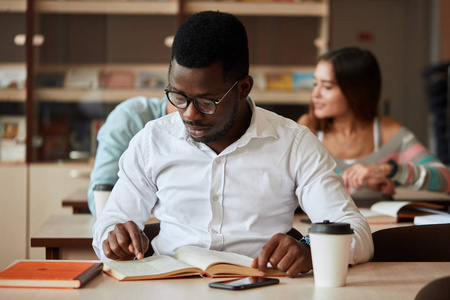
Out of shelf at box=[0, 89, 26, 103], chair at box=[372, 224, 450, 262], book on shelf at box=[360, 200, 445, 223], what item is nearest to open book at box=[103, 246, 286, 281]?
chair at box=[372, 224, 450, 262]

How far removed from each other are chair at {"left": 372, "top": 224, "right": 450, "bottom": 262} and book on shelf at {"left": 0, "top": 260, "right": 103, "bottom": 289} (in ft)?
2.58

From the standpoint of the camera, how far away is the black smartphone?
3.75 feet

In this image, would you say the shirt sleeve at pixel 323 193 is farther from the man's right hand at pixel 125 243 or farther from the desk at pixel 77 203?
the desk at pixel 77 203

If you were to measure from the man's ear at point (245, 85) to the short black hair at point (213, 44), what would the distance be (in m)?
0.01

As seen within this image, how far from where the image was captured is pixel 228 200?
151cm

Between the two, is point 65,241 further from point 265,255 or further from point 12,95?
point 12,95

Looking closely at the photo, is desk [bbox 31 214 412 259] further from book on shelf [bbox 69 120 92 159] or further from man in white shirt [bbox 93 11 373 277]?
book on shelf [bbox 69 120 92 159]

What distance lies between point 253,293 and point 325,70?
188 centimetres

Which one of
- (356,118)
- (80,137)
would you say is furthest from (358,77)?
(80,137)

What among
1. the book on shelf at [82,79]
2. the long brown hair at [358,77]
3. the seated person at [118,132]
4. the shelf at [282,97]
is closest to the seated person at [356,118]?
the long brown hair at [358,77]

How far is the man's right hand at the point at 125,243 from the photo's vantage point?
1.31 meters

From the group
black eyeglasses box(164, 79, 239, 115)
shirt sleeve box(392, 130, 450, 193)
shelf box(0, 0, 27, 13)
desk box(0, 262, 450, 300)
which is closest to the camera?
desk box(0, 262, 450, 300)

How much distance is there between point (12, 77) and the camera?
4195 mm

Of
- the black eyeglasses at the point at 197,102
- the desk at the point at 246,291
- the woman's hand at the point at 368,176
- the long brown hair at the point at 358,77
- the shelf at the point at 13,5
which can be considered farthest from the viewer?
the shelf at the point at 13,5
